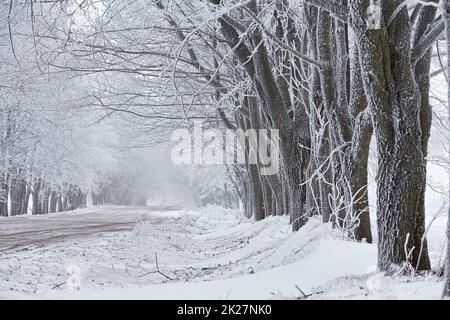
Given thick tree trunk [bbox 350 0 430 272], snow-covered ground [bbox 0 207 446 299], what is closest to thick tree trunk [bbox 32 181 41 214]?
snow-covered ground [bbox 0 207 446 299]

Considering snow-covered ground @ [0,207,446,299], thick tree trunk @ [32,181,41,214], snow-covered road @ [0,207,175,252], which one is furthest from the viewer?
thick tree trunk @ [32,181,41,214]

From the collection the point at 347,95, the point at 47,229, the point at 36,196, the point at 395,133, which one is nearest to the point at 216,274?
the point at 347,95

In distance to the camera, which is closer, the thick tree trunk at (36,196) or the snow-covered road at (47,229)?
the snow-covered road at (47,229)

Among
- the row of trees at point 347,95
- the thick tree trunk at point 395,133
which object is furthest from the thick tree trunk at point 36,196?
the thick tree trunk at point 395,133

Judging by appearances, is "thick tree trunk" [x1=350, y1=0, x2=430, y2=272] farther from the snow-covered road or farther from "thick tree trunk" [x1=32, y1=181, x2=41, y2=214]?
"thick tree trunk" [x1=32, y1=181, x2=41, y2=214]

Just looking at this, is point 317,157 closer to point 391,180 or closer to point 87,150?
point 391,180

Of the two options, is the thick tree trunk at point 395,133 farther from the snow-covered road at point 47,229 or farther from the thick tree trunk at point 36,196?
the thick tree trunk at point 36,196

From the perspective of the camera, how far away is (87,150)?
38.0 m

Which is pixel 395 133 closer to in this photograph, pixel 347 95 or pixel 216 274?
pixel 347 95

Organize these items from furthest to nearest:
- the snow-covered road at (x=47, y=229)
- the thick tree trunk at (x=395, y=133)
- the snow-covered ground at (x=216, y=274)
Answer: the snow-covered road at (x=47, y=229), the thick tree trunk at (x=395, y=133), the snow-covered ground at (x=216, y=274)

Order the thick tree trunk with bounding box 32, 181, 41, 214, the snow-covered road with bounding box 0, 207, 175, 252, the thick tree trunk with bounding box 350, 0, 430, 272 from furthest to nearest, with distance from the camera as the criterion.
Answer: the thick tree trunk with bounding box 32, 181, 41, 214, the snow-covered road with bounding box 0, 207, 175, 252, the thick tree trunk with bounding box 350, 0, 430, 272

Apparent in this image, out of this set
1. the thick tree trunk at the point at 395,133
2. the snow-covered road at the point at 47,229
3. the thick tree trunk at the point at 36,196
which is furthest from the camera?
the thick tree trunk at the point at 36,196
